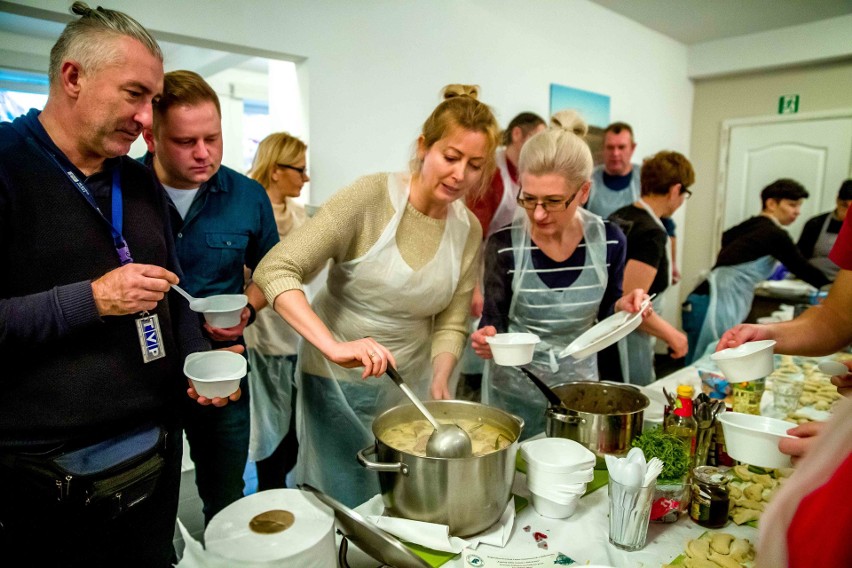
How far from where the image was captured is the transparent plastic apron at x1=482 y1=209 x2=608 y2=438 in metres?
1.90

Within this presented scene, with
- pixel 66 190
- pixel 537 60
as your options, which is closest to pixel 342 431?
pixel 66 190

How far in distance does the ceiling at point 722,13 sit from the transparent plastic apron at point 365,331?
4.07 m

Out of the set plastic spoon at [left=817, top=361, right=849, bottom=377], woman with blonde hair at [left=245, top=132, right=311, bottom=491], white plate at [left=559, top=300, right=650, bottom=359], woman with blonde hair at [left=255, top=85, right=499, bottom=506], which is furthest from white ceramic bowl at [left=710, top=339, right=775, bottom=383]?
woman with blonde hair at [left=245, top=132, right=311, bottom=491]

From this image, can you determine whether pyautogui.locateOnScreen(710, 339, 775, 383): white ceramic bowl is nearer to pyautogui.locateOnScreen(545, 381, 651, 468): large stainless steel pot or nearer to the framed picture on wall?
pyautogui.locateOnScreen(545, 381, 651, 468): large stainless steel pot

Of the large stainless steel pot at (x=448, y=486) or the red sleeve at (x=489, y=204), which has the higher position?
the red sleeve at (x=489, y=204)

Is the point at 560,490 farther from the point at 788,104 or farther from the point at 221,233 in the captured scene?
the point at 788,104

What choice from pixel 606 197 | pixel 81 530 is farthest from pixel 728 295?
pixel 81 530

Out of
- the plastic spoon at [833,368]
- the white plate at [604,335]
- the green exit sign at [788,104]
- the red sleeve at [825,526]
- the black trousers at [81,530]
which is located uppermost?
the green exit sign at [788,104]

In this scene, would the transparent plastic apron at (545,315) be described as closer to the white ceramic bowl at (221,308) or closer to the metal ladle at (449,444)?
the metal ladle at (449,444)

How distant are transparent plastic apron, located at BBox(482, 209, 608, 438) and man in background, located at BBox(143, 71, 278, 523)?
2.80 feet

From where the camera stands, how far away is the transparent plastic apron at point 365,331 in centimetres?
167

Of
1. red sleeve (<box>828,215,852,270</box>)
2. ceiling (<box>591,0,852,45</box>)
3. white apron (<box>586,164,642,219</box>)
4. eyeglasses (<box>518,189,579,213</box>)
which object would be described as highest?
ceiling (<box>591,0,852,45</box>)

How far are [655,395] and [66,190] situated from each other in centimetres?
172

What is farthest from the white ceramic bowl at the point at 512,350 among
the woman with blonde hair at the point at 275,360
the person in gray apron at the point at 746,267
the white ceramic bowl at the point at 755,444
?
the person in gray apron at the point at 746,267
